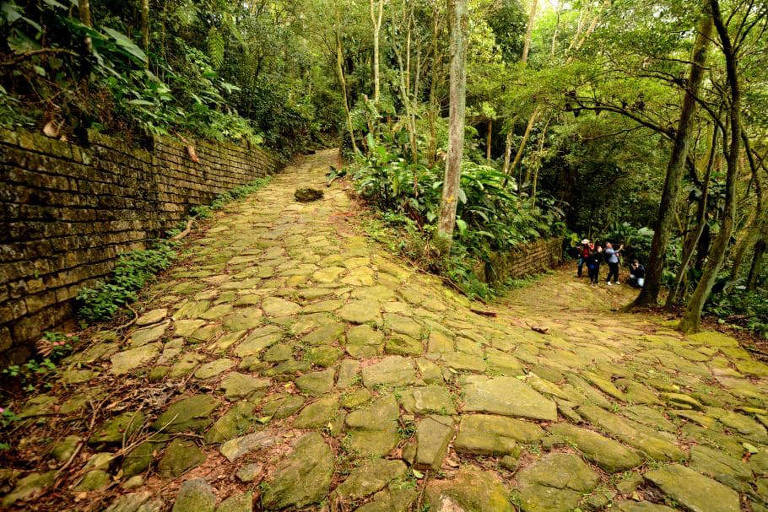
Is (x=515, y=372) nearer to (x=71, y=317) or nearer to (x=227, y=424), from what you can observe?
(x=227, y=424)

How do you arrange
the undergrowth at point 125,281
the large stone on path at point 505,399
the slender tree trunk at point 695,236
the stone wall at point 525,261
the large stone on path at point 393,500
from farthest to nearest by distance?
the stone wall at point 525,261
the slender tree trunk at point 695,236
the undergrowth at point 125,281
the large stone on path at point 505,399
the large stone on path at point 393,500

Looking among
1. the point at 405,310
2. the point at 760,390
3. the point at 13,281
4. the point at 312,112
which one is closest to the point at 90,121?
the point at 13,281

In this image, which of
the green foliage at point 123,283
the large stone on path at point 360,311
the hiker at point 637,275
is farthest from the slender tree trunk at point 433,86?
the hiker at point 637,275

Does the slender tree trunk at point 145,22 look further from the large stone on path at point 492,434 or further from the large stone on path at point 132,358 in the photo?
the large stone on path at point 492,434

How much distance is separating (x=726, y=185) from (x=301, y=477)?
542 centimetres

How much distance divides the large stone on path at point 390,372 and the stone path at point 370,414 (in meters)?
0.02

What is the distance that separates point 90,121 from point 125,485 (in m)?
3.45

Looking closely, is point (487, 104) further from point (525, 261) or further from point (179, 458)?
point (179, 458)

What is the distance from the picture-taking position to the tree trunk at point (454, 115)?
3785 mm

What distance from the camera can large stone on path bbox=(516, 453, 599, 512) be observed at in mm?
1322

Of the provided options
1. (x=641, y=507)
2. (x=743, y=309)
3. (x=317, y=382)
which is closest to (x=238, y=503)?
(x=317, y=382)

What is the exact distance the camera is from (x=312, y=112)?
13328 mm

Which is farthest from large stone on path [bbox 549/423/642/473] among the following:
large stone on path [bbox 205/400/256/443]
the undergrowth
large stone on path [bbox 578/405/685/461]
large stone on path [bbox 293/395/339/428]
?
the undergrowth

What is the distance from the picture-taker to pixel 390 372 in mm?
2164
